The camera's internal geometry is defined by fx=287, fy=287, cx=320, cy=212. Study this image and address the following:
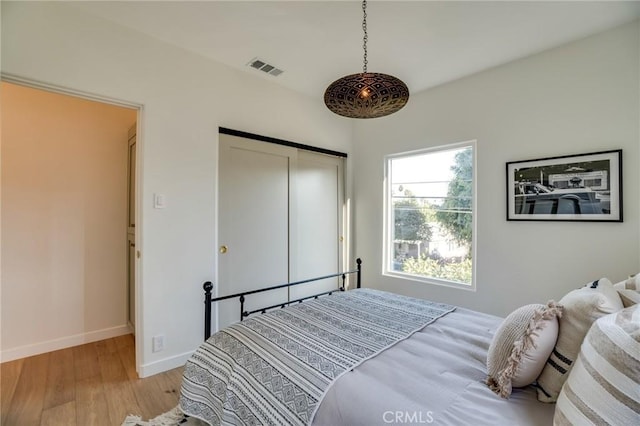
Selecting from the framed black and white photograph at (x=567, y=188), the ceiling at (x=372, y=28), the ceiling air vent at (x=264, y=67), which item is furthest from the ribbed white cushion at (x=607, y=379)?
the ceiling air vent at (x=264, y=67)

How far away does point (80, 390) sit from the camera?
6.69ft

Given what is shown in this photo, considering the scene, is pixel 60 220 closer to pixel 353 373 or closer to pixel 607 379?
pixel 353 373

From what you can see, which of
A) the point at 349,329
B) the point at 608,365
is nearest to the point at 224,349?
the point at 349,329

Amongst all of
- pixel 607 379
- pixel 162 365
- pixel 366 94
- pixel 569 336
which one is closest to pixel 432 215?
pixel 366 94

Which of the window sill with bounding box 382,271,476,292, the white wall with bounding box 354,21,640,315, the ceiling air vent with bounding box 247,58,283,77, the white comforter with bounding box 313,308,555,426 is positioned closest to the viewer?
the white comforter with bounding box 313,308,555,426

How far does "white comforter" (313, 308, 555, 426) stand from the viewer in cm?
93

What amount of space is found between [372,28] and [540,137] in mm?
1700

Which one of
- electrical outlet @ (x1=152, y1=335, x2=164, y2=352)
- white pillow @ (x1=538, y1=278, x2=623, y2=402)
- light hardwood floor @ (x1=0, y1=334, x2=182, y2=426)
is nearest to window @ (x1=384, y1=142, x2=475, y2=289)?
white pillow @ (x1=538, y1=278, x2=623, y2=402)

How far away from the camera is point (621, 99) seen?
6.95 feet

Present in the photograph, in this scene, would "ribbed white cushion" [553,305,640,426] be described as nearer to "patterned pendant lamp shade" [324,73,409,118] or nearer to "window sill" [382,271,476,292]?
"patterned pendant lamp shade" [324,73,409,118]

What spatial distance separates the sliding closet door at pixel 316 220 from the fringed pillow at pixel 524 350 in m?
2.38

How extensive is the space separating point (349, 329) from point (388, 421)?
2.24ft

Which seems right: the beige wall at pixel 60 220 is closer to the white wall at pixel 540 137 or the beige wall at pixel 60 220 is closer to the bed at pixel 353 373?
the bed at pixel 353 373

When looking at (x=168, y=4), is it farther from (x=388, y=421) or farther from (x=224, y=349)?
(x=388, y=421)
